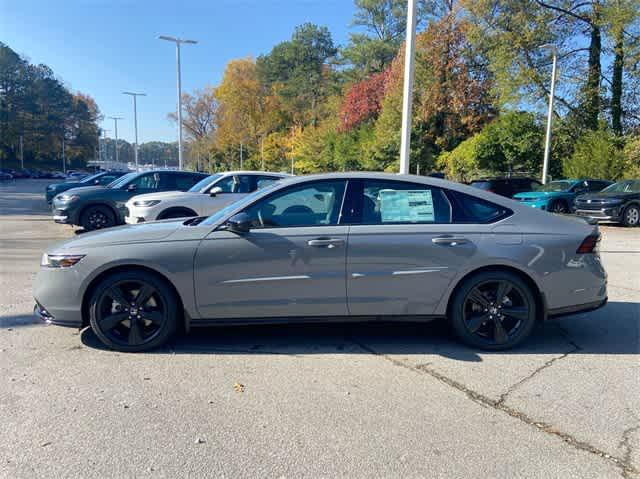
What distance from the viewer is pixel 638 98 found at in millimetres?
26141

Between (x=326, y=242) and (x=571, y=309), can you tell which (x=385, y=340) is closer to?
(x=326, y=242)

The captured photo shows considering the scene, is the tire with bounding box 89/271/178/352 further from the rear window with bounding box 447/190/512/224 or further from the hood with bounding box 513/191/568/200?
the hood with bounding box 513/191/568/200

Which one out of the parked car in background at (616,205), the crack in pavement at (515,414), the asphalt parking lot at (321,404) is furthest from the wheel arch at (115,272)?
the parked car in background at (616,205)

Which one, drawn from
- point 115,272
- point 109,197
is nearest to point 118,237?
point 115,272

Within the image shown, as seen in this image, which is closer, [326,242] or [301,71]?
[326,242]

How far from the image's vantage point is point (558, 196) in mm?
17062

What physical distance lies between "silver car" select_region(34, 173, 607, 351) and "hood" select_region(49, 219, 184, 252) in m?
0.02

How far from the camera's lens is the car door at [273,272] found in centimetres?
400

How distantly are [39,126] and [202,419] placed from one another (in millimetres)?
95591

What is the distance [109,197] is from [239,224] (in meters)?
8.88

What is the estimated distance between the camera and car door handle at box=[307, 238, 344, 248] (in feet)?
13.1

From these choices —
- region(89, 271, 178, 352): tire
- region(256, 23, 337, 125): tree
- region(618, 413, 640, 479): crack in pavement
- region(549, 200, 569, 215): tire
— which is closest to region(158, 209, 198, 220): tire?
region(89, 271, 178, 352): tire

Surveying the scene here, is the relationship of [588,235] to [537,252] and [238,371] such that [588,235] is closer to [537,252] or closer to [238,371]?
[537,252]

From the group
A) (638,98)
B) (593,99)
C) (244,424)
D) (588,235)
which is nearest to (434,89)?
(593,99)
